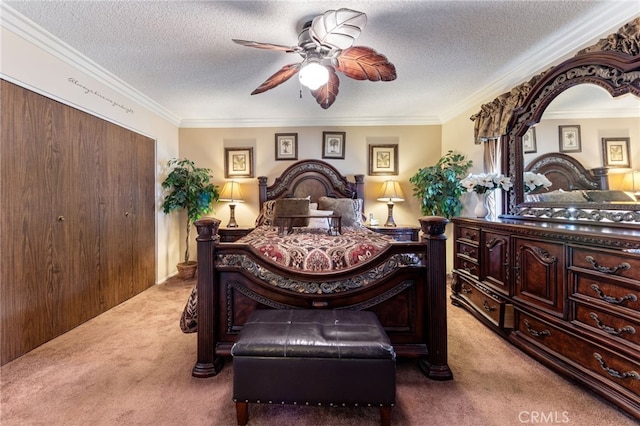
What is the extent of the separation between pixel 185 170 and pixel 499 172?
156 inches

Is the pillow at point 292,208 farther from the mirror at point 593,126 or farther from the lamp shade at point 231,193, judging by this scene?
the mirror at point 593,126

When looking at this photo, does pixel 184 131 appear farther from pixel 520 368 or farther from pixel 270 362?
pixel 520 368

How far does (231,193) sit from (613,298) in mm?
3993

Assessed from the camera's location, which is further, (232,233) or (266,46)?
(232,233)

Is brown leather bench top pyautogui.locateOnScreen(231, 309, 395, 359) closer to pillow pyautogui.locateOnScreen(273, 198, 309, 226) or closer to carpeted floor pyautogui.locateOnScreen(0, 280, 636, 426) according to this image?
carpeted floor pyautogui.locateOnScreen(0, 280, 636, 426)

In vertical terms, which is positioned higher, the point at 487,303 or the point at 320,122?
the point at 320,122

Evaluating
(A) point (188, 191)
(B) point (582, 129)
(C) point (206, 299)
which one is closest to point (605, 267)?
(B) point (582, 129)

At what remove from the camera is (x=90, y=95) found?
2656mm

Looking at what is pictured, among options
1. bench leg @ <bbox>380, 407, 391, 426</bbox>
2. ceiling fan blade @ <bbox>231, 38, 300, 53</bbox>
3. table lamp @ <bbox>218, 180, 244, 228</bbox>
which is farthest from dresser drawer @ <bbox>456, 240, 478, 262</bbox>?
table lamp @ <bbox>218, 180, 244, 228</bbox>

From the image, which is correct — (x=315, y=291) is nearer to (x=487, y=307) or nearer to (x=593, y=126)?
(x=487, y=307)

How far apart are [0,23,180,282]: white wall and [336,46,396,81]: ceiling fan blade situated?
2.40 m

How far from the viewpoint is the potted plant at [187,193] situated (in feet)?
12.3

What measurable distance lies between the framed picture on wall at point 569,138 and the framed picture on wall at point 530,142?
0.24m

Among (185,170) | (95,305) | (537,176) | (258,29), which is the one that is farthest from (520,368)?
(185,170)
